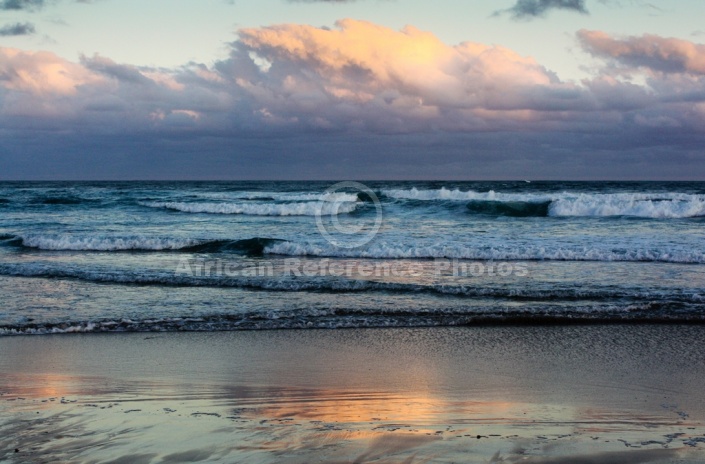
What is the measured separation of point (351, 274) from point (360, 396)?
7.50 meters

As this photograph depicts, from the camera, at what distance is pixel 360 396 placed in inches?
214

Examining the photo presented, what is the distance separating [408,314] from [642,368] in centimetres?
351

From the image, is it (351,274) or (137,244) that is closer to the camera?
(351,274)

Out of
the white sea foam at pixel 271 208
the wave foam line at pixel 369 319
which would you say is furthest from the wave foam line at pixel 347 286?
the white sea foam at pixel 271 208

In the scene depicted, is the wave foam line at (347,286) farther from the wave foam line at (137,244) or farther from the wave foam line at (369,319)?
the wave foam line at (137,244)

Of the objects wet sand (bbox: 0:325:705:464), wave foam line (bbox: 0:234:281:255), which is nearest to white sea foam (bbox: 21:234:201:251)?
wave foam line (bbox: 0:234:281:255)

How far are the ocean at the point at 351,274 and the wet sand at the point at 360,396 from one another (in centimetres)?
78

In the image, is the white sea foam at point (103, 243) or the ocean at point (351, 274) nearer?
the ocean at point (351, 274)

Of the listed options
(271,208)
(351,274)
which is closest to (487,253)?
(351,274)

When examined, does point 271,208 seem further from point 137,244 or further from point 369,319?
point 369,319

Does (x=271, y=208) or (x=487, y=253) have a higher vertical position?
(x=271, y=208)

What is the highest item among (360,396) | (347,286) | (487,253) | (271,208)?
(271,208)

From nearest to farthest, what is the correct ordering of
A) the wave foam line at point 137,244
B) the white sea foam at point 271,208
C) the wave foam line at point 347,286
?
the wave foam line at point 347,286, the wave foam line at point 137,244, the white sea foam at point 271,208

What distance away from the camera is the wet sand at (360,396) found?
4.12 m
